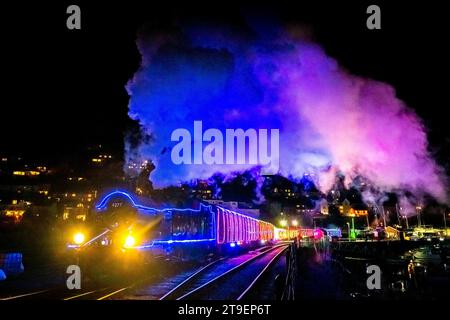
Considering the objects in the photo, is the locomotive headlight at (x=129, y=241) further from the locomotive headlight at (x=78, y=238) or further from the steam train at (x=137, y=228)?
the locomotive headlight at (x=78, y=238)

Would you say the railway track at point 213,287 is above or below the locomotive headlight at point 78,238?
below

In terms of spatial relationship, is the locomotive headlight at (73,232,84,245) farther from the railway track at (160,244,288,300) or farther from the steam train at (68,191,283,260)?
the railway track at (160,244,288,300)

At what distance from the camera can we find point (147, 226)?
50.6ft

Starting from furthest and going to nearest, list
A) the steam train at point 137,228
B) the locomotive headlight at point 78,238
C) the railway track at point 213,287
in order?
the steam train at point 137,228
the locomotive headlight at point 78,238
the railway track at point 213,287

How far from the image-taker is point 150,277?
1542 cm

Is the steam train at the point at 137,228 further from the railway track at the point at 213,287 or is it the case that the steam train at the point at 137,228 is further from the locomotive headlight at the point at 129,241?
the railway track at the point at 213,287

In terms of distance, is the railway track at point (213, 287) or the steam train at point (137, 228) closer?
the railway track at point (213, 287)

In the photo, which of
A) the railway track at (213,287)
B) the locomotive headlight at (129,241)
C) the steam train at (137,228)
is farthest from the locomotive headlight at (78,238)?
the railway track at (213,287)

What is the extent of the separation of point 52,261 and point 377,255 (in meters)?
23.1

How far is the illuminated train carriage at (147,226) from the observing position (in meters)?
14.6

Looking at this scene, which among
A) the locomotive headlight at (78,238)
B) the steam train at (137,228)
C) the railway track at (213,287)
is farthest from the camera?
the steam train at (137,228)

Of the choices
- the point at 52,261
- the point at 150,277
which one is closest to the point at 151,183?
the point at 52,261

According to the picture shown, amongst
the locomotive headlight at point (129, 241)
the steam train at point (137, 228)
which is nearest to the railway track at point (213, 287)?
the steam train at point (137, 228)
